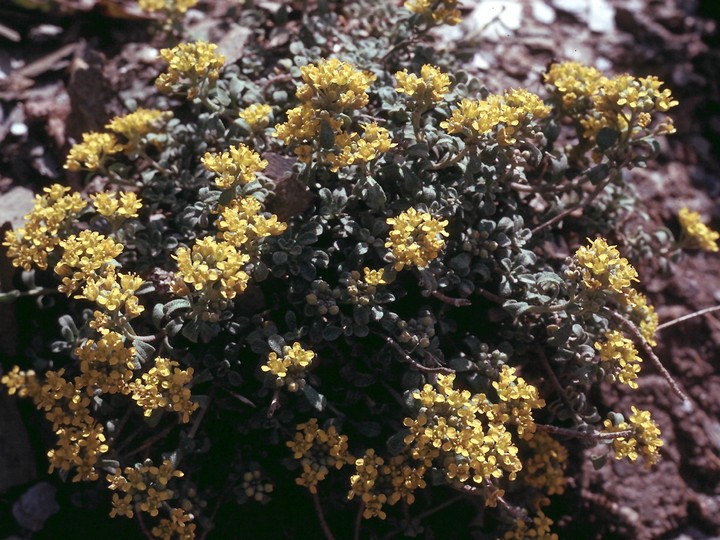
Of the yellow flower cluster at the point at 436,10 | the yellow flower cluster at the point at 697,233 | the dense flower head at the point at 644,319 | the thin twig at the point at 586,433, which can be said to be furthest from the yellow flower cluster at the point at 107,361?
the yellow flower cluster at the point at 697,233

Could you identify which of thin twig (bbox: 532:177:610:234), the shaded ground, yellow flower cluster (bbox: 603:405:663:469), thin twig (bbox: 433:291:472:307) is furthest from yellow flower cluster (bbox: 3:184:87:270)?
yellow flower cluster (bbox: 603:405:663:469)

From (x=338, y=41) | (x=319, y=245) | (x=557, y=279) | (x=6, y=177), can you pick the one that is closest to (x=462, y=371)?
(x=557, y=279)

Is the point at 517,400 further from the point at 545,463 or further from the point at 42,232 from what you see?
the point at 42,232

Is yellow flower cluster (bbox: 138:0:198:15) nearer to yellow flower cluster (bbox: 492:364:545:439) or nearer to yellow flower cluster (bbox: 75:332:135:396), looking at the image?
yellow flower cluster (bbox: 75:332:135:396)

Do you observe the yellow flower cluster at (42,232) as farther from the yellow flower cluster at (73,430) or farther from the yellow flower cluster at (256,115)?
the yellow flower cluster at (256,115)

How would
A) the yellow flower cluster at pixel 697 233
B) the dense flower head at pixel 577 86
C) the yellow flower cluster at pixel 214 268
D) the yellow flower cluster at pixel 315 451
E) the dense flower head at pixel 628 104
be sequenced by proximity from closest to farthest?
1. the yellow flower cluster at pixel 214 268
2. the yellow flower cluster at pixel 315 451
3. the dense flower head at pixel 628 104
4. the dense flower head at pixel 577 86
5. the yellow flower cluster at pixel 697 233

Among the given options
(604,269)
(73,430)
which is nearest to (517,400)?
(604,269)
